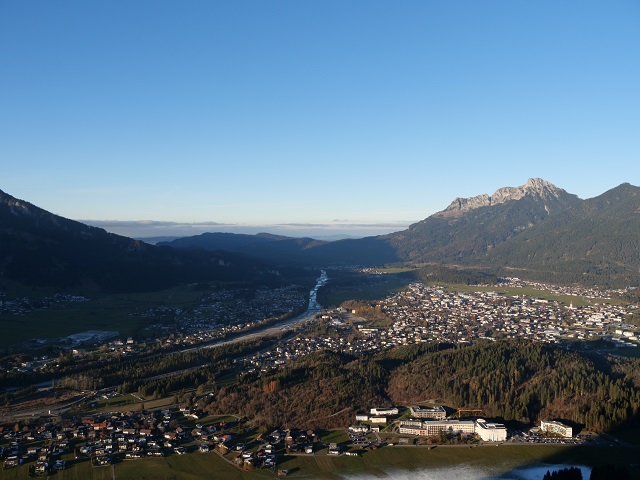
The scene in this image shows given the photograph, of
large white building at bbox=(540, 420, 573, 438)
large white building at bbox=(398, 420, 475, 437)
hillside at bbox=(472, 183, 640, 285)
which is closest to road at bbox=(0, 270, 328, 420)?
large white building at bbox=(398, 420, 475, 437)

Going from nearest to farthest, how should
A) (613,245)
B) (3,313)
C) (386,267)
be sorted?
(3,313)
(613,245)
(386,267)

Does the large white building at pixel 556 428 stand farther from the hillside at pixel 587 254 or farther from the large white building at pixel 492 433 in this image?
the hillside at pixel 587 254

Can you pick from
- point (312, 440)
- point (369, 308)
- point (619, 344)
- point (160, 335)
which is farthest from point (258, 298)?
point (312, 440)

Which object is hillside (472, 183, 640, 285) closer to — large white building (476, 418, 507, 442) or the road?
the road

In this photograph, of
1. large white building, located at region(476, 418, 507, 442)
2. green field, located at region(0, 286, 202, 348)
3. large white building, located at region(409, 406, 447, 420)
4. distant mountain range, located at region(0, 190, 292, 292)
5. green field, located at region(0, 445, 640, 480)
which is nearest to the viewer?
green field, located at region(0, 445, 640, 480)

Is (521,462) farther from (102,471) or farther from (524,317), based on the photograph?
(524,317)

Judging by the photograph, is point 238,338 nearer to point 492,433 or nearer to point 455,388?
point 455,388

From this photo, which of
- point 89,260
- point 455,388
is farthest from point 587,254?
point 455,388
